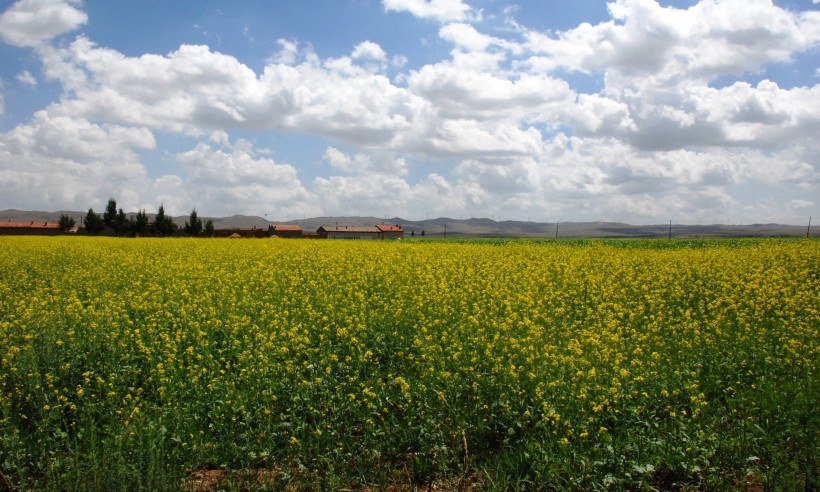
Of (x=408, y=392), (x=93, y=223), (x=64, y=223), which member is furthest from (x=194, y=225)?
(x=408, y=392)

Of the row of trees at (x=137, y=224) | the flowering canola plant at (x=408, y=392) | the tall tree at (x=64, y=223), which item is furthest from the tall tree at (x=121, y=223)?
the flowering canola plant at (x=408, y=392)

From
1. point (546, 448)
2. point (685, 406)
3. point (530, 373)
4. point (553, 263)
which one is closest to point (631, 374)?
point (685, 406)

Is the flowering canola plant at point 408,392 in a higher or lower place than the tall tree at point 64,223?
lower

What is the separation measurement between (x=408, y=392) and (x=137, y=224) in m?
75.1

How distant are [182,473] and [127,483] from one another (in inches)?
20.4

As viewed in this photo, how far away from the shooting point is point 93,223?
239 feet

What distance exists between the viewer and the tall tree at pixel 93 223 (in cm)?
7262

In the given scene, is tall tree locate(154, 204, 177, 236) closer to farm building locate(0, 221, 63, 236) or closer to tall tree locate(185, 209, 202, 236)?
tall tree locate(185, 209, 202, 236)

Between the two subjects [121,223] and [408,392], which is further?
[121,223]

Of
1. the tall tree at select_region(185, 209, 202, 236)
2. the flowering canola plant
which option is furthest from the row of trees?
the flowering canola plant

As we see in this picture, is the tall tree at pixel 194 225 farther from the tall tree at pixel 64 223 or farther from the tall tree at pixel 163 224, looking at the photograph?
the tall tree at pixel 64 223

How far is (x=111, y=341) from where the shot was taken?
841cm

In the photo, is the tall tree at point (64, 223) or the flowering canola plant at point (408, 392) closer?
the flowering canola plant at point (408, 392)

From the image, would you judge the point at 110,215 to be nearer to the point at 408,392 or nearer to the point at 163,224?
the point at 163,224
